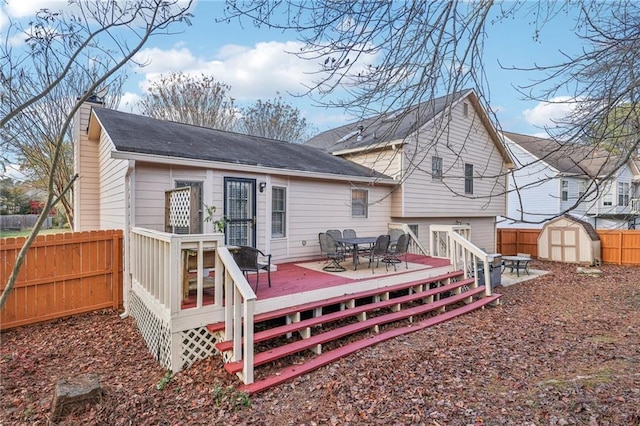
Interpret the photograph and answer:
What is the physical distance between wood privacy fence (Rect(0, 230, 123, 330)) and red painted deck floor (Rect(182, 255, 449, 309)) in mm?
2756

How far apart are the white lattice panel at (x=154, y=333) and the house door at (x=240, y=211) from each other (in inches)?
97.5

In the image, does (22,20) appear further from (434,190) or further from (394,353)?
(434,190)

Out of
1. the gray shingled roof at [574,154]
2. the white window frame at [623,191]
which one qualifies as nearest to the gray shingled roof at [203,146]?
the gray shingled roof at [574,154]

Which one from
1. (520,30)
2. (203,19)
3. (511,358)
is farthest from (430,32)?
(511,358)

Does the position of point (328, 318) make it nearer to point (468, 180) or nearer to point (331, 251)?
point (331, 251)

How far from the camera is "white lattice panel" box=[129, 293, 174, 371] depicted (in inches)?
176

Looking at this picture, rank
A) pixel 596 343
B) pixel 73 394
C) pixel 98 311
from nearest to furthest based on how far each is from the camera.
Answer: pixel 73 394 < pixel 596 343 < pixel 98 311

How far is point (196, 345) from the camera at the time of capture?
4453 millimetres

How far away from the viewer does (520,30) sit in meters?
3.80

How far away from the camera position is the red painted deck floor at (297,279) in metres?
5.32

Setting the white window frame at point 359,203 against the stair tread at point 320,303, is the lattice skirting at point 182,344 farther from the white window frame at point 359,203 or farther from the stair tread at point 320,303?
the white window frame at point 359,203

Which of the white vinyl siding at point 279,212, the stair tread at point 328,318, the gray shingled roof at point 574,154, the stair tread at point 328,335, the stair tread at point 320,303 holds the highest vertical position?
the gray shingled roof at point 574,154

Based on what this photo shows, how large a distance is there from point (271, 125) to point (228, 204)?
1720 cm

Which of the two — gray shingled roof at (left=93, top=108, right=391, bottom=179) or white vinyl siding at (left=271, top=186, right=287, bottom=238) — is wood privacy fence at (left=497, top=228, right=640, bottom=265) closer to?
gray shingled roof at (left=93, top=108, right=391, bottom=179)
